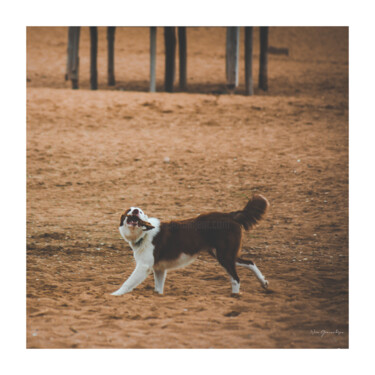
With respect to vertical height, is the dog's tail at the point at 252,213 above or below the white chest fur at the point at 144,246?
above

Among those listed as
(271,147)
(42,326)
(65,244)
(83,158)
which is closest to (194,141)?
(271,147)

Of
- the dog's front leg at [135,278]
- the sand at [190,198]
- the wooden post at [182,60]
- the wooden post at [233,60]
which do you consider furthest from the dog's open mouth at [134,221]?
the wooden post at [182,60]

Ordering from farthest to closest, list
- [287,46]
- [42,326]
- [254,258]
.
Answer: [287,46] < [254,258] < [42,326]

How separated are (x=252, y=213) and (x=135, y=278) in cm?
147

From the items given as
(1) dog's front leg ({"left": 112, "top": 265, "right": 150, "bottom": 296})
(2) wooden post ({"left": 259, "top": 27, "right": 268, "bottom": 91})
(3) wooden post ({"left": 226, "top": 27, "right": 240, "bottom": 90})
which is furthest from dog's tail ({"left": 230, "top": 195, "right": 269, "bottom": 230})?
(2) wooden post ({"left": 259, "top": 27, "right": 268, "bottom": 91})

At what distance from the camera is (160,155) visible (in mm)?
13836

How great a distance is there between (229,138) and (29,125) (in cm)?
574

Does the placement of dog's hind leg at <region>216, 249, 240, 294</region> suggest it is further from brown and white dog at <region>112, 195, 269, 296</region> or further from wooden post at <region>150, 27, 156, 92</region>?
wooden post at <region>150, 27, 156, 92</region>

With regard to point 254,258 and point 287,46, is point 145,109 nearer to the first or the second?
point 254,258

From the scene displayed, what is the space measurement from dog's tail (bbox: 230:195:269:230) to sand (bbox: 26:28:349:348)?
2.67 feet

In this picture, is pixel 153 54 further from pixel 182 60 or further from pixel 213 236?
pixel 213 236

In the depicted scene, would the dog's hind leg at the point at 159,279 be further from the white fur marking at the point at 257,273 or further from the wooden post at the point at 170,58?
the wooden post at the point at 170,58

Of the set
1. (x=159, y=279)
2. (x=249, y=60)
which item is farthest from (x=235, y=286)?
(x=249, y=60)

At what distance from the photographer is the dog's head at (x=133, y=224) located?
5824 millimetres
